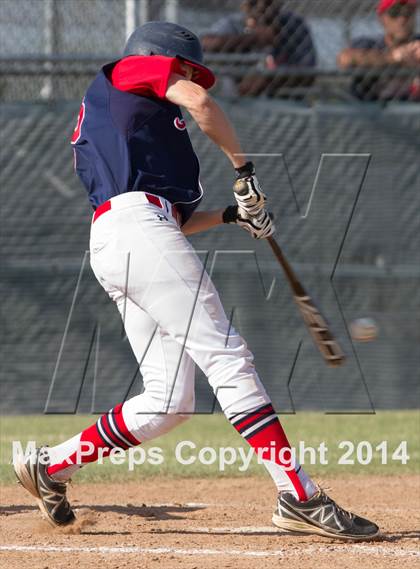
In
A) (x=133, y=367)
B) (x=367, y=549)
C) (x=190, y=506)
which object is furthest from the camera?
(x=133, y=367)

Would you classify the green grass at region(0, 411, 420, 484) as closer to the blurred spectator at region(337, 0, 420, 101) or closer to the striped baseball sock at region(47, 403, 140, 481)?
the striped baseball sock at region(47, 403, 140, 481)

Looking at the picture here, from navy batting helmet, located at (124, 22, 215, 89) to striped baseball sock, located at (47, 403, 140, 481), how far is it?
139cm

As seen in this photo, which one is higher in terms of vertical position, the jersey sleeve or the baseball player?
the jersey sleeve

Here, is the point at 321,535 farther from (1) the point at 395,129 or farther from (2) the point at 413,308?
(1) the point at 395,129

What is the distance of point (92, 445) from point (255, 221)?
1.09 meters

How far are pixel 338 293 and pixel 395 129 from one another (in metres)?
1.40

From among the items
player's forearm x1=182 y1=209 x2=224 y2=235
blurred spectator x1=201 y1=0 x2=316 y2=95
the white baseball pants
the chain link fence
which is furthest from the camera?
blurred spectator x1=201 y1=0 x2=316 y2=95

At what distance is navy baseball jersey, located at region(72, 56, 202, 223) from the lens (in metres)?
4.12

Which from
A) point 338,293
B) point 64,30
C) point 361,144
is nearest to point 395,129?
point 361,144

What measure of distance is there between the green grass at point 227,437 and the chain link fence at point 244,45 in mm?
2601

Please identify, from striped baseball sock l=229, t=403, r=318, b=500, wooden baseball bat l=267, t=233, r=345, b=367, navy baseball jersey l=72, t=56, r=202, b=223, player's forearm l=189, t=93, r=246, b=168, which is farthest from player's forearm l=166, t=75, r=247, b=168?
striped baseball sock l=229, t=403, r=318, b=500

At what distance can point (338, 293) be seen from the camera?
837 cm

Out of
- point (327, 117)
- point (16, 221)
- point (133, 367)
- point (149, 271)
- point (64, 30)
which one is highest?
point (149, 271)

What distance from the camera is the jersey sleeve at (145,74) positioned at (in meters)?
3.99
